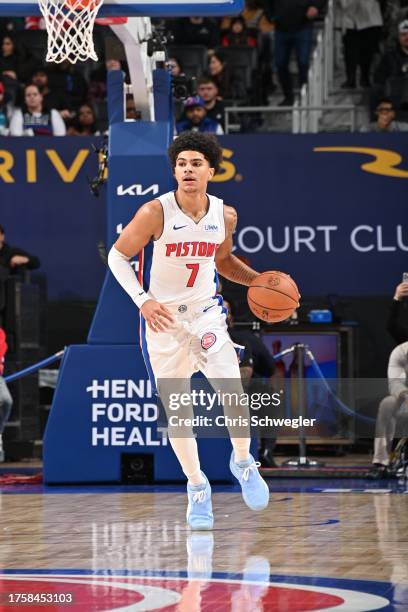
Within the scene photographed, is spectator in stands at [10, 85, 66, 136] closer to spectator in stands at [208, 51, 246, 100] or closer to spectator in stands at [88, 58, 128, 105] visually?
spectator in stands at [88, 58, 128, 105]

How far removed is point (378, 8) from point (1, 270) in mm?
6563

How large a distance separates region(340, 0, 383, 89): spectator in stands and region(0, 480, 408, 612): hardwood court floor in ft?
26.9

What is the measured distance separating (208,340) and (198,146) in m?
1.16

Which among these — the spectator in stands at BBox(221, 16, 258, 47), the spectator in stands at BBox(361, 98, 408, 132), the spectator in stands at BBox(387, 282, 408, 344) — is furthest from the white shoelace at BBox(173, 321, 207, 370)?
the spectator in stands at BBox(221, 16, 258, 47)

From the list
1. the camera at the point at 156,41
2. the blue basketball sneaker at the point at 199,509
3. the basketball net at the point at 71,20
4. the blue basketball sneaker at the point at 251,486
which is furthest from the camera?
the camera at the point at 156,41

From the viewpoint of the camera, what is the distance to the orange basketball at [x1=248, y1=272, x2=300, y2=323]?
7754mm

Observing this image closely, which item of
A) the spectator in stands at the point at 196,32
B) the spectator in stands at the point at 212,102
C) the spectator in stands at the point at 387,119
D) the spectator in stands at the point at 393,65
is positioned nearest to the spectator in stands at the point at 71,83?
the spectator in stands at the point at 196,32

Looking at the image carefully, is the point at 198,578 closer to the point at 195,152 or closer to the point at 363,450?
the point at 195,152

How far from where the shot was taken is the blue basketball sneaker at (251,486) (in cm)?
729

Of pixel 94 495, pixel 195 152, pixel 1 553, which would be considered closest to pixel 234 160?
pixel 94 495

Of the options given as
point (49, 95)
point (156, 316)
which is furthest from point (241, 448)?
point (49, 95)

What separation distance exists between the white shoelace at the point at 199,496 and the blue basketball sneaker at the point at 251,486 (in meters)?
0.25

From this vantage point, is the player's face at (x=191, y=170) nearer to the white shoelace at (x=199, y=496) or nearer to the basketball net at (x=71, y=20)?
the basketball net at (x=71, y=20)

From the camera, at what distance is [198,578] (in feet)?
18.3
